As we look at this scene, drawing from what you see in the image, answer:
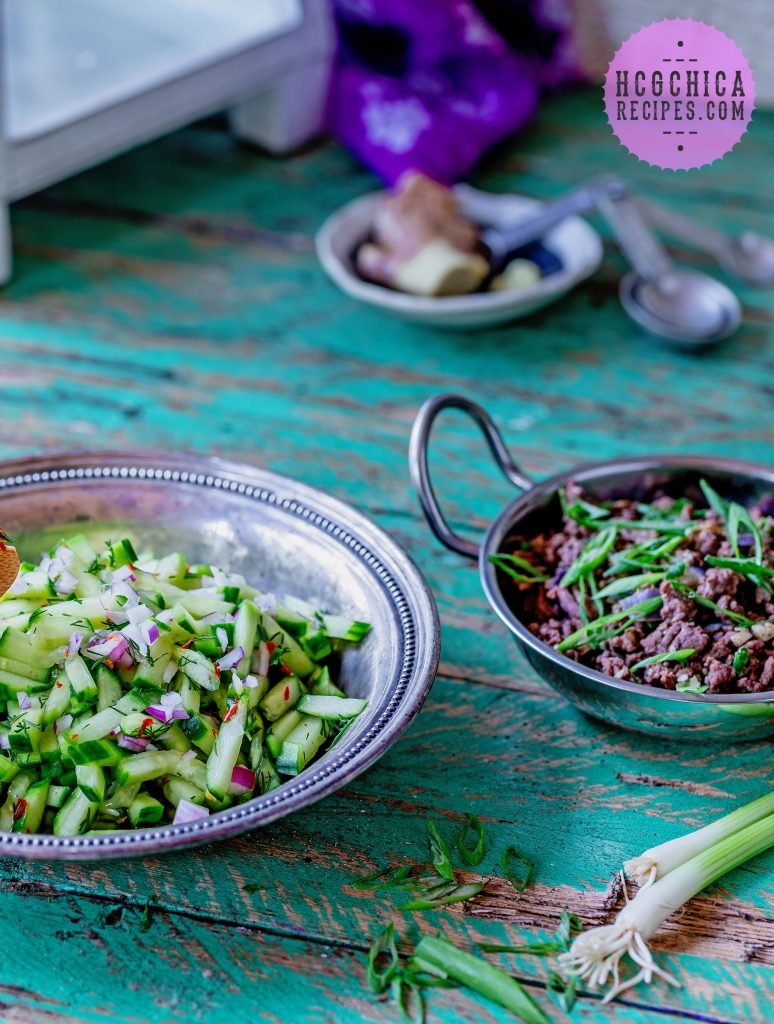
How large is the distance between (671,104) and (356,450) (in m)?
0.60

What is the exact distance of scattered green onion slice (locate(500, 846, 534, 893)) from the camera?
0.90 meters

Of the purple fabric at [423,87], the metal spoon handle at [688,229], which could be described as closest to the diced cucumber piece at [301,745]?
the metal spoon handle at [688,229]

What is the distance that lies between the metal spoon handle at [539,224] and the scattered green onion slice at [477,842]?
1026 mm

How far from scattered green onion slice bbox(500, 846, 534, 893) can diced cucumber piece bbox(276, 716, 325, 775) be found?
0.17 m

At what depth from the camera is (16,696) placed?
0.88 meters

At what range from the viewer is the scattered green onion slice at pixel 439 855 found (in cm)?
90

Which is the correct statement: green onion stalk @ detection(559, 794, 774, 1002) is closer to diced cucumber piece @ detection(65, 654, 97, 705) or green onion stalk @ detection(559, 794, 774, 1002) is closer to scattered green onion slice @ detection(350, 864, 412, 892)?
scattered green onion slice @ detection(350, 864, 412, 892)

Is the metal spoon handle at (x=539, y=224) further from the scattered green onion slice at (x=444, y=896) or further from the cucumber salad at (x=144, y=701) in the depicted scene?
the scattered green onion slice at (x=444, y=896)

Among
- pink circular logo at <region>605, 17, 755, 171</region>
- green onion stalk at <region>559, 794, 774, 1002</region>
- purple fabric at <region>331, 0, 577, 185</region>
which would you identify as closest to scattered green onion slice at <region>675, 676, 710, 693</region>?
green onion stalk at <region>559, 794, 774, 1002</region>

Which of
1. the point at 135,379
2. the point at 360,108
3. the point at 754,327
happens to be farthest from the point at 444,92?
the point at 135,379

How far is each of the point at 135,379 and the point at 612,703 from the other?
2.85 ft

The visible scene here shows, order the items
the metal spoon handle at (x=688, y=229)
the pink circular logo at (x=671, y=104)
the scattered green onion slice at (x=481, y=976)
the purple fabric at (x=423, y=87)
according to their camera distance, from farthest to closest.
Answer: the purple fabric at (x=423, y=87), the metal spoon handle at (x=688, y=229), the pink circular logo at (x=671, y=104), the scattered green onion slice at (x=481, y=976)

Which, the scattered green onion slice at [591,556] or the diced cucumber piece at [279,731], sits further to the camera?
the scattered green onion slice at [591,556]

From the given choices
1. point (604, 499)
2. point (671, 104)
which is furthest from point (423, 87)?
point (604, 499)
